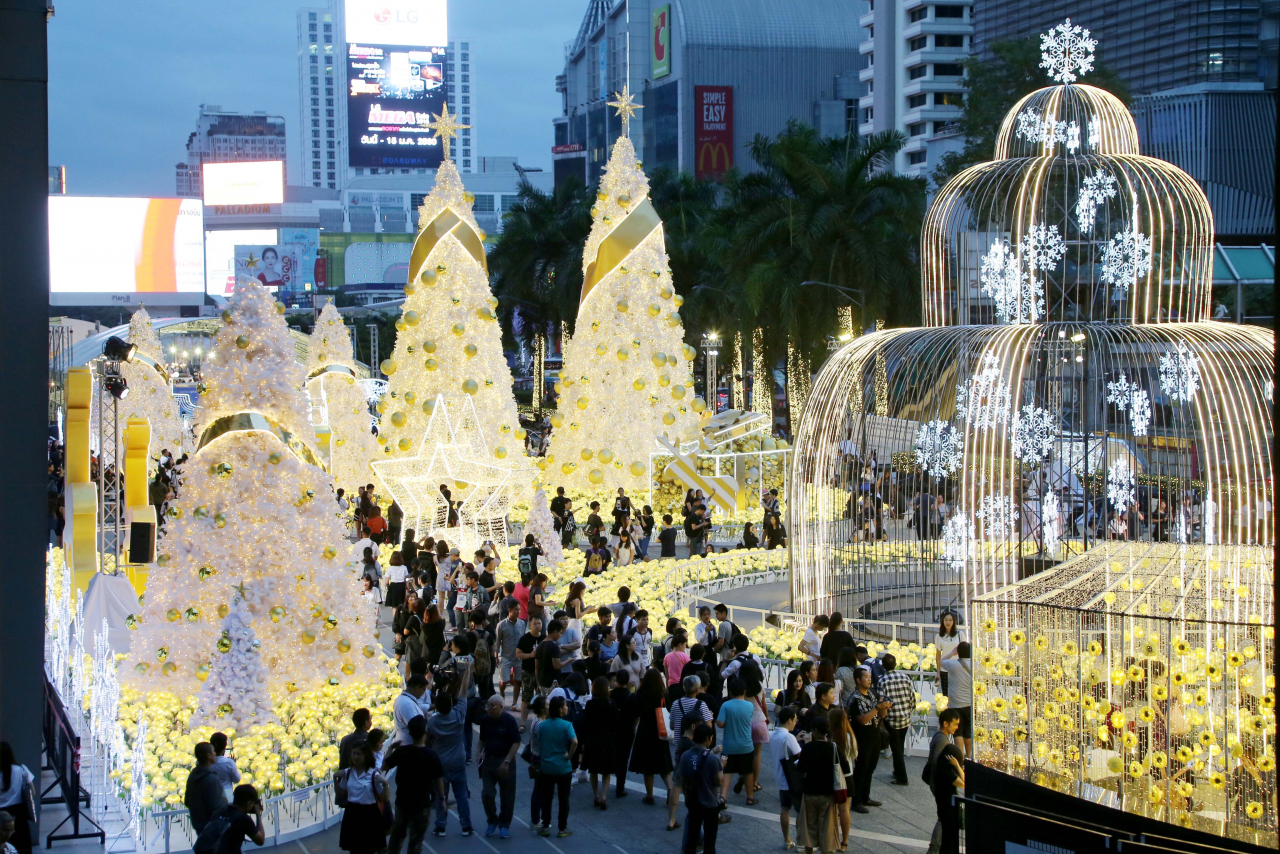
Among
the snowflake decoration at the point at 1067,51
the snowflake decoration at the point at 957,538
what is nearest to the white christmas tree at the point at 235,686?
the snowflake decoration at the point at 957,538

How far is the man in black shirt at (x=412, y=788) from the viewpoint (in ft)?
26.8

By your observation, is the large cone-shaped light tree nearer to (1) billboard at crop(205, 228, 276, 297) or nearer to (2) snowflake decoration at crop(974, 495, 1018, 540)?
(2) snowflake decoration at crop(974, 495, 1018, 540)

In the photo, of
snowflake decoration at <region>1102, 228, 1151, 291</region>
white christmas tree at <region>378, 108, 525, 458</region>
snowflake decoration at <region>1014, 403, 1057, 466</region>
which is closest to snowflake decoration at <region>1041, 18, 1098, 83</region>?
snowflake decoration at <region>1102, 228, 1151, 291</region>

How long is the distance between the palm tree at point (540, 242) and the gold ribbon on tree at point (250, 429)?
28.6 meters

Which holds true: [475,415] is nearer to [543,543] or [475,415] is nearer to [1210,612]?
[543,543]

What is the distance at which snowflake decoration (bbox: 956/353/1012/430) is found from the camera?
1217cm

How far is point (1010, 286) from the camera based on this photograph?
1309cm

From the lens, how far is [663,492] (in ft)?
73.6

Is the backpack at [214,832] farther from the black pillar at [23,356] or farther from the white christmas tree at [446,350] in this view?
the white christmas tree at [446,350]

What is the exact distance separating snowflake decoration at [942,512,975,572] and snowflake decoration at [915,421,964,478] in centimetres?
51

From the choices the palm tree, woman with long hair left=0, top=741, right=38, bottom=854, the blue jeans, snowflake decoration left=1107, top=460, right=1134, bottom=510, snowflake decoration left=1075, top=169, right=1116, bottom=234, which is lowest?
the blue jeans

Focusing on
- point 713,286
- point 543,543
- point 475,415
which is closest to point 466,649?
point 543,543

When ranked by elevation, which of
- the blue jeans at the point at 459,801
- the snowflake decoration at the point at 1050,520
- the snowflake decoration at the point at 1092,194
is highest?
the snowflake decoration at the point at 1092,194

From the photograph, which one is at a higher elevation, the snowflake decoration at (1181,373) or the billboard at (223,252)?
the billboard at (223,252)
